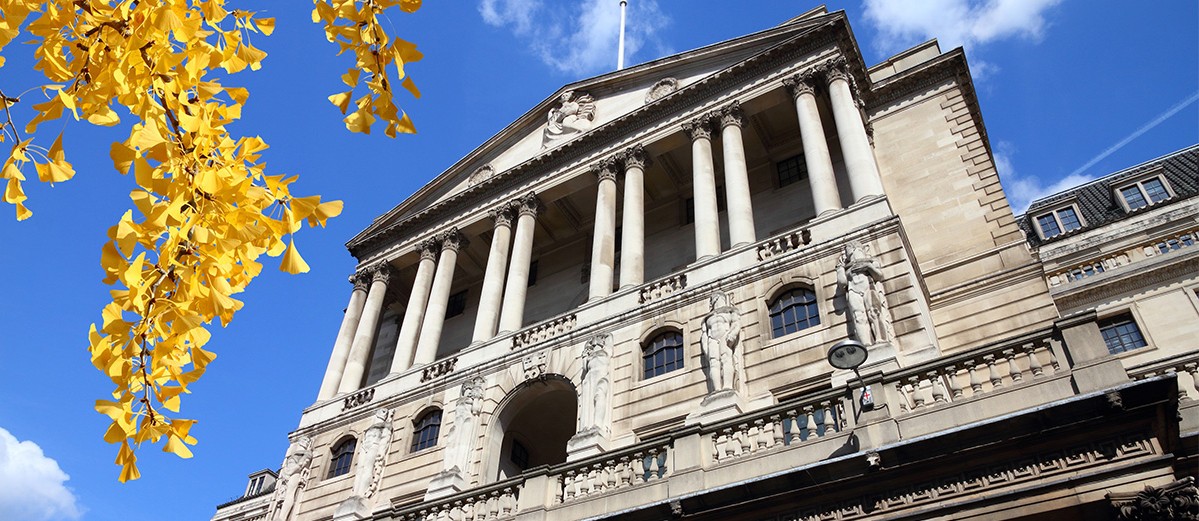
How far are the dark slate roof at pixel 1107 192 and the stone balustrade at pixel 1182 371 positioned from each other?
1670 centimetres

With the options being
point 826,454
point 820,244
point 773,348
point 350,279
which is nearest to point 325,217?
point 826,454

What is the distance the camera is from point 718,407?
21203 mm

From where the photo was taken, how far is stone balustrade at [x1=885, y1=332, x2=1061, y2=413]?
15.8m

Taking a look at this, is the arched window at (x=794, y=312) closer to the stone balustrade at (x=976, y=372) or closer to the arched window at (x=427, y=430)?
the stone balustrade at (x=976, y=372)

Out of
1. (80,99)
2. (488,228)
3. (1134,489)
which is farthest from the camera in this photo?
(488,228)

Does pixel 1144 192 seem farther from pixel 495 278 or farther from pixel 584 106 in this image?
pixel 495 278

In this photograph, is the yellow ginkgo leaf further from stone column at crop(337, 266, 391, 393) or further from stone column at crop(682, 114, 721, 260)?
stone column at crop(337, 266, 391, 393)

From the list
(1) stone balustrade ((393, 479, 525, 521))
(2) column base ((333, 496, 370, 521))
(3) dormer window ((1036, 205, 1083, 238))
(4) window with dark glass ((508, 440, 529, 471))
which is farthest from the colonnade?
(3) dormer window ((1036, 205, 1083, 238))

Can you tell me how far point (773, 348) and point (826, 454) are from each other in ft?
22.2

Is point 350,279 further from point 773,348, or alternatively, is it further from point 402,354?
point 773,348

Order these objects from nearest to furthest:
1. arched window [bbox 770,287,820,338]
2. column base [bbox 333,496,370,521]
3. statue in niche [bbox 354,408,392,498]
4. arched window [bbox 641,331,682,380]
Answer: arched window [bbox 770,287,820,338] < arched window [bbox 641,331,682,380] < column base [bbox 333,496,370,521] < statue in niche [bbox 354,408,392,498]

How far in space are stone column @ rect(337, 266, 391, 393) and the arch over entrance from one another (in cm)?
861

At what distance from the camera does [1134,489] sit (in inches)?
520

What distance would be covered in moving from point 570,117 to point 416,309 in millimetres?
11245
